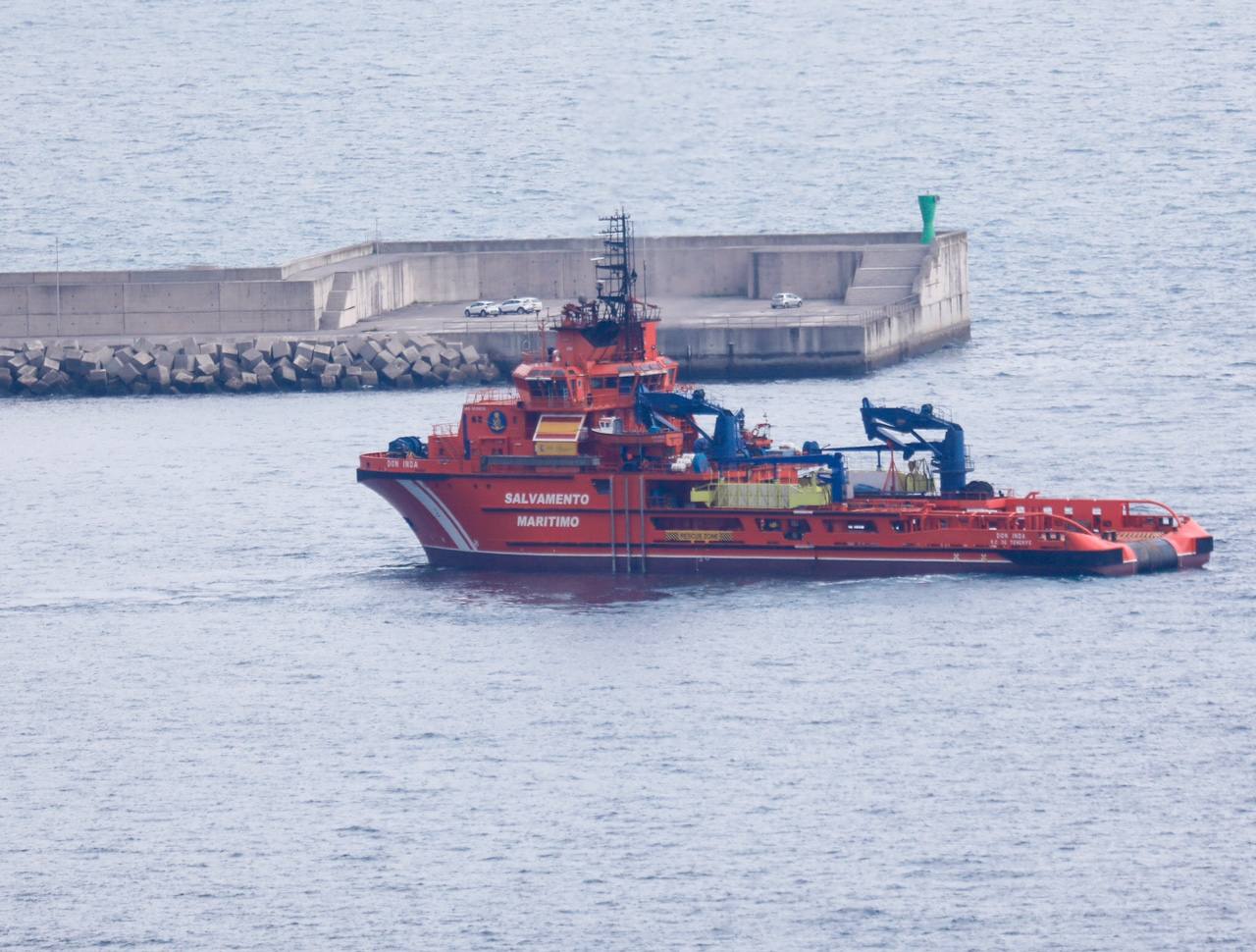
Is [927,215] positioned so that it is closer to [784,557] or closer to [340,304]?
[340,304]

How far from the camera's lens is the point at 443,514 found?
6712 centimetres

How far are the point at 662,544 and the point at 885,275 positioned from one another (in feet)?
132

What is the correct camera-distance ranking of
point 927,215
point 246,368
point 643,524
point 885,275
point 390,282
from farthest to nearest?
point 390,282
point 927,215
point 885,275
point 246,368
point 643,524

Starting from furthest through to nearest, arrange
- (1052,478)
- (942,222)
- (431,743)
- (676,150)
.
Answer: (676,150)
(942,222)
(1052,478)
(431,743)

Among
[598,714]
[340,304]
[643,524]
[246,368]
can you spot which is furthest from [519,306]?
[598,714]

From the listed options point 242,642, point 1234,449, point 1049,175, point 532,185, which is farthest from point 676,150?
point 242,642

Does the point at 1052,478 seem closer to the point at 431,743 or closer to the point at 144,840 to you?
the point at 431,743

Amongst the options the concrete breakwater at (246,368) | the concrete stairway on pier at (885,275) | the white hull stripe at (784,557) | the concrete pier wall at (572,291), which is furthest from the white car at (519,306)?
the white hull stripe at (784,557)

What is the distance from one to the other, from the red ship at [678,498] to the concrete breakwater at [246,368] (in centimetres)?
2885

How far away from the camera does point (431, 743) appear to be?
53562 millimetres

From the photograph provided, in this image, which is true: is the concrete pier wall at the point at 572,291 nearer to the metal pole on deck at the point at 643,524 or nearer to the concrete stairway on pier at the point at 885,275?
the concrete stairway on pier at the point at 885,275

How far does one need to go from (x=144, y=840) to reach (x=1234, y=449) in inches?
1552

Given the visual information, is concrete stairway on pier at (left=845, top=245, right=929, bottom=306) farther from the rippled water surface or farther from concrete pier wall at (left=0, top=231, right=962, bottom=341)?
the rippled water surface

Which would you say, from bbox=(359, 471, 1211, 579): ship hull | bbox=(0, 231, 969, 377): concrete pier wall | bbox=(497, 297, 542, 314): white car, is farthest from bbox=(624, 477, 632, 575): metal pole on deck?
bbox=(497, 297, 542, 314): white car
